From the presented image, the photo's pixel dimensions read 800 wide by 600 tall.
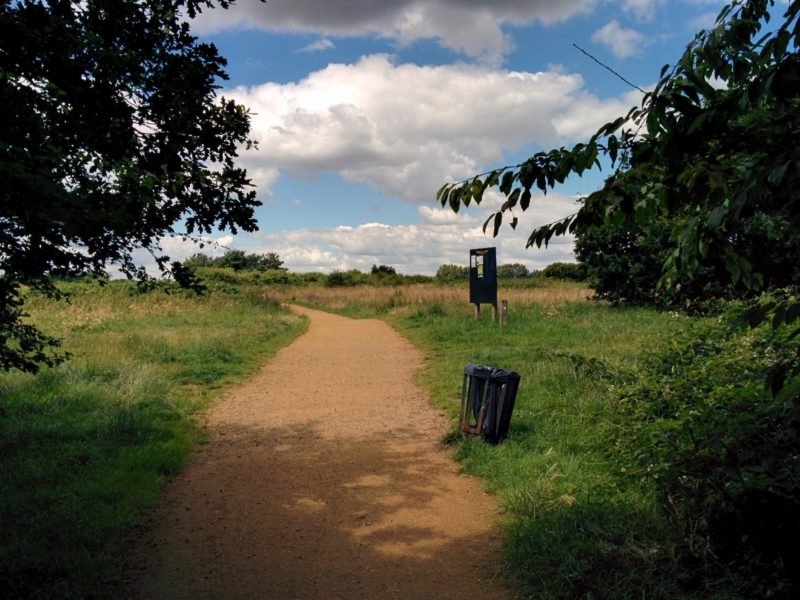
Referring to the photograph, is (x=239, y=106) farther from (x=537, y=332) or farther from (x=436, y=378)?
(x=537, y=332)

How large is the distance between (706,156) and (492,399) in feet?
14.1

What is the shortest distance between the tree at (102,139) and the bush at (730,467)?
11.9 feet

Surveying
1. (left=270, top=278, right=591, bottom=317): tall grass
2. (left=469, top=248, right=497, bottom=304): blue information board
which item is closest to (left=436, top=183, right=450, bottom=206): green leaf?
(left=469, top=248, right=497, bottom=304): blue information board

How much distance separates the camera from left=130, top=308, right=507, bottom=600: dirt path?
165 inches

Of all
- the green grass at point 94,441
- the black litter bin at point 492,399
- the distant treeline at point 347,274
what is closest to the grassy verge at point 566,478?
the black litter bin at point 492,399

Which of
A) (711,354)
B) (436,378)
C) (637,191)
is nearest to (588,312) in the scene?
(436,378)

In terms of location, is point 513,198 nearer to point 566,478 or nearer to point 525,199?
point 525,199

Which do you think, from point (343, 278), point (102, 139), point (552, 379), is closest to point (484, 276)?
point (552, 379)

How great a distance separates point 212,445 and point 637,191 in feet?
20.9

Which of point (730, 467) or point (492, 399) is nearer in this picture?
point (730, 467)

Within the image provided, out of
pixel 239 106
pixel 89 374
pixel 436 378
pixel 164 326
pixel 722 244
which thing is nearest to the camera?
pixel 722 244

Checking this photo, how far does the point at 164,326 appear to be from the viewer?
62.1ft

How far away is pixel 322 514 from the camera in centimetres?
537

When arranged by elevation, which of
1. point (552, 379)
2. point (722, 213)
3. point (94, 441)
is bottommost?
point (94, 441)
